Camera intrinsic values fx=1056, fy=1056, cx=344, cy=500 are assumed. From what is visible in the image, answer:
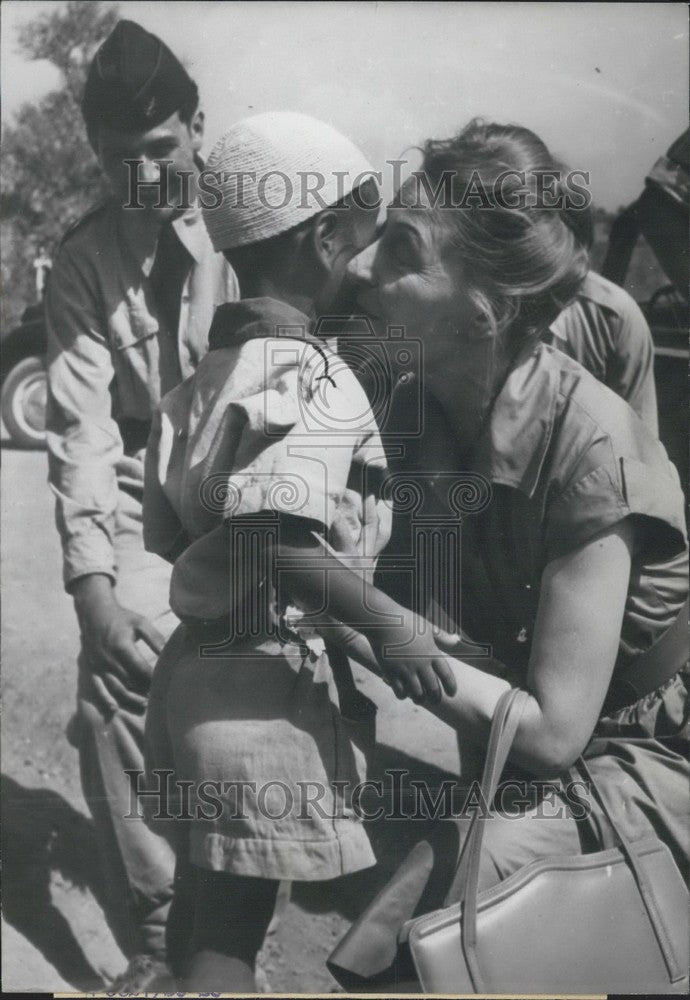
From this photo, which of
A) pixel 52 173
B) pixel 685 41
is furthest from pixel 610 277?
pixel 52 173

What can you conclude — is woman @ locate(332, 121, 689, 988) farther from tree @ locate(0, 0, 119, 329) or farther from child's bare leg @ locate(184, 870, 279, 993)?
tree @ locate(0, 0, 119, 329)

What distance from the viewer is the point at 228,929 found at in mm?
1938

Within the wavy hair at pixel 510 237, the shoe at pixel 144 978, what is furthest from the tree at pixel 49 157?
the shoe at pixel 144 978

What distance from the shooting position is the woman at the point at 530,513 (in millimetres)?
1809

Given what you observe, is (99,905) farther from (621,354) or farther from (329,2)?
(329,2)

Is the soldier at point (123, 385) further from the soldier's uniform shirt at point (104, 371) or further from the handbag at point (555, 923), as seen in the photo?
the handbag at point (555, 923)

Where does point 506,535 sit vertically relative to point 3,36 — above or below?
below

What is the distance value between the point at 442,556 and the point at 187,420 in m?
0.53

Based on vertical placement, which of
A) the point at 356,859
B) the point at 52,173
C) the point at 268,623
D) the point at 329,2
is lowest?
Answer: the point at 356,859

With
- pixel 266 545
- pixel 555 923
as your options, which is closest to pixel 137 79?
pixel 266 545

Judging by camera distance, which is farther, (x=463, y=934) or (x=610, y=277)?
(x=610, y=277)

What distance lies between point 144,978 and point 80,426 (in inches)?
43.3

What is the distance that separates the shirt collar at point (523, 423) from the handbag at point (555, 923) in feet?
1.25

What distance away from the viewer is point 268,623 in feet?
6.15
